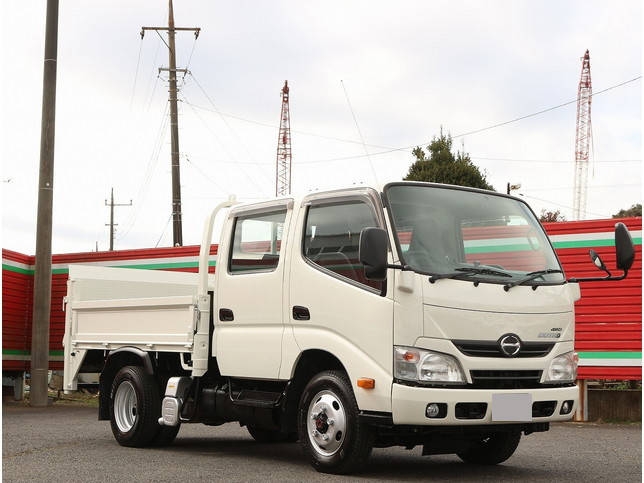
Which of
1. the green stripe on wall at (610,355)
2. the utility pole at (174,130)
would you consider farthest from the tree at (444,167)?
the green stripe on wall at (610,355)

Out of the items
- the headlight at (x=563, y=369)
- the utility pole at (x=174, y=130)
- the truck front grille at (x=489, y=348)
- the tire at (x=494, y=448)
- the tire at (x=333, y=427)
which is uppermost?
the utility pole at (x=174, y=130)

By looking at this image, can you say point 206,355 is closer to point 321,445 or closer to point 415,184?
point 321,445

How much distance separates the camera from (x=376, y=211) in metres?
7.73

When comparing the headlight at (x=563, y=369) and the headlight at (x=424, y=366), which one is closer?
the headlight at (x=424, y=366)

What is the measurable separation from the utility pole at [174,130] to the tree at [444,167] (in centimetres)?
2267

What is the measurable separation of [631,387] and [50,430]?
28.2ft

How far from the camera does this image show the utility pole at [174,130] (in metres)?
27.5

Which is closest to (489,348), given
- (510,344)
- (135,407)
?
(510,344)

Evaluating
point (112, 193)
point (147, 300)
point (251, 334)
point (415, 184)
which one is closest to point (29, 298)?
point (147, 300)

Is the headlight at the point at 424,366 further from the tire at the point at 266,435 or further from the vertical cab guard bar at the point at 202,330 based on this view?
the tire at the point at 266,435

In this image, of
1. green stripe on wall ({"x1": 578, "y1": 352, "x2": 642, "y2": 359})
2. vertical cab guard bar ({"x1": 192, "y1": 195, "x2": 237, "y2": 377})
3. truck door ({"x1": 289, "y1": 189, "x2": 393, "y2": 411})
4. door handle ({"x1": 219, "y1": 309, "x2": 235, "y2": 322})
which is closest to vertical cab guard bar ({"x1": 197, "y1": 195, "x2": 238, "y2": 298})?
vertical cab guard bar ({"x1": 192, "y1": 195, "x2": 237, "y2": 377})

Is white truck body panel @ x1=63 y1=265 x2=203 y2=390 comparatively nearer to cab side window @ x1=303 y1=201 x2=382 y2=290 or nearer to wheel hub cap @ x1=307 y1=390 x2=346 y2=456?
cab side window @ x1=303 y1=201 x2=382 y2=290

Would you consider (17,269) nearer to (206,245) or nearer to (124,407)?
(124,407)

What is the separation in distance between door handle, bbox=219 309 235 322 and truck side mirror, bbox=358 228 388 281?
2.24 m
